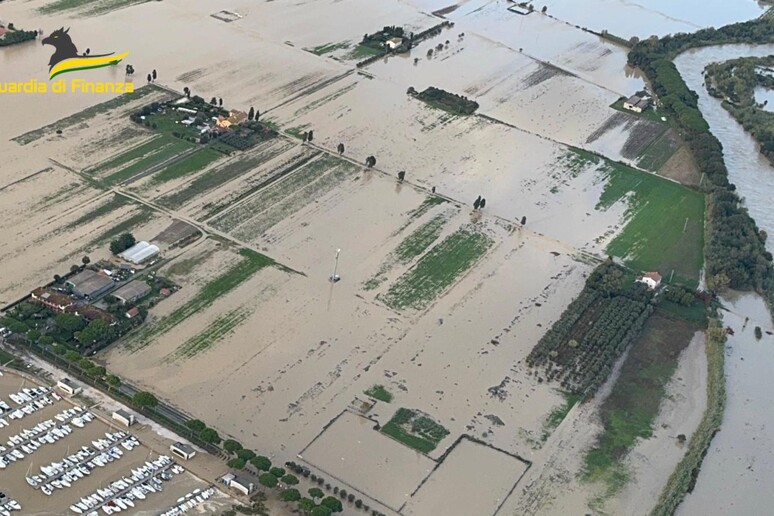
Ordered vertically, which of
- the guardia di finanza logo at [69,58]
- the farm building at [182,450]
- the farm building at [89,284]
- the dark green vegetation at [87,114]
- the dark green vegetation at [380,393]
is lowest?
the farm building at [182,450]

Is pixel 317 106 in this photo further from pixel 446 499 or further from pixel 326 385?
pixel 446 499

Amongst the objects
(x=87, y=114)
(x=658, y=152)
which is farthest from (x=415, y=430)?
(x=658, y=152)

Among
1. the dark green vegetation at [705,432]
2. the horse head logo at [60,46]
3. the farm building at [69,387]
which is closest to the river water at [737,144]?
the dark green vegetation at [705,432]

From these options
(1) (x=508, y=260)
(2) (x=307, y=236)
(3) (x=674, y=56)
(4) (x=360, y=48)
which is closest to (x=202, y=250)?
(2) (x=307, y=236)

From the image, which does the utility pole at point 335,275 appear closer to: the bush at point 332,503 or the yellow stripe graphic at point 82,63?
the bush at point 332,503

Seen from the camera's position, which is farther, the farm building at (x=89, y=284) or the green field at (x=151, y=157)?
the green field at (x=151, y=157)

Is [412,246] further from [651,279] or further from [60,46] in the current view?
[60,46]
